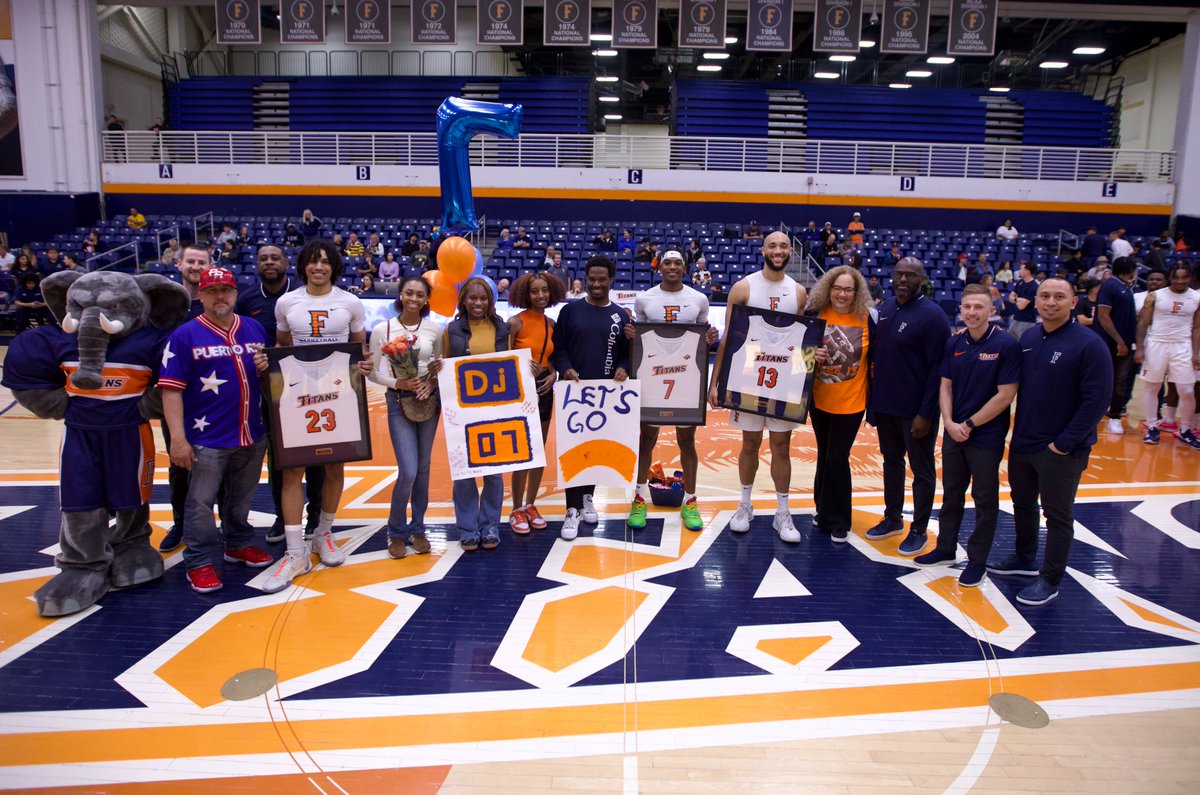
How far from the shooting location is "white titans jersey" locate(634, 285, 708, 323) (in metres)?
5.14

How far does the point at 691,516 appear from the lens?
5.36m

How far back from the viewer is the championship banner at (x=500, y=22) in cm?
1692

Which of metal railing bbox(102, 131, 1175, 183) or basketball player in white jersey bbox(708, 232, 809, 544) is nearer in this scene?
basketball player in white jersey bbox(708, 232, 809, 544)

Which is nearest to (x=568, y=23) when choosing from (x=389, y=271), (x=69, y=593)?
(x=389, y=271)

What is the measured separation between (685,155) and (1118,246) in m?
10.1

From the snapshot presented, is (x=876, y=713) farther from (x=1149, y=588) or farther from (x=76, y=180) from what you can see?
(x=76, y=180)

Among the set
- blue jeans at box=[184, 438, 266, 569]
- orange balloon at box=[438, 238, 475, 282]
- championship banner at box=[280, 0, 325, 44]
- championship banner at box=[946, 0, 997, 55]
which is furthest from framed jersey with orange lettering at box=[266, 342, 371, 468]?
championship banner at box=[946, 0, 997, 55]

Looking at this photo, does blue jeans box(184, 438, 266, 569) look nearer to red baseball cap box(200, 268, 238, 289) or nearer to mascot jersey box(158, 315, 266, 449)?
mascot jersey box(158, 315, 266, 449)

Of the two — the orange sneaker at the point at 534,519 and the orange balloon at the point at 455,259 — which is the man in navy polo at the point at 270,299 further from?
the orange balloon at the point at 455,259

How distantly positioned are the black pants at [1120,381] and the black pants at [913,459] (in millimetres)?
4224

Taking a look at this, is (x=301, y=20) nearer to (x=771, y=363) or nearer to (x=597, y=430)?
(x=597, y=430)

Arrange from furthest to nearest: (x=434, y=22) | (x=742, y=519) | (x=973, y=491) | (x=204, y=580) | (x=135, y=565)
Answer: (x=434, y=22) → (x=742, y=519) → (x=973, y=491) → (x=135, y=565) → (x=204, y=580)

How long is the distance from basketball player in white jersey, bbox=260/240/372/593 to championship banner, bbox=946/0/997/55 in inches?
642

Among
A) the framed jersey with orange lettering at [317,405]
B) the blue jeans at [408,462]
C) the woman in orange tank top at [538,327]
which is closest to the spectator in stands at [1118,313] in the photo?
the woman in orange tank top at [538,327]
